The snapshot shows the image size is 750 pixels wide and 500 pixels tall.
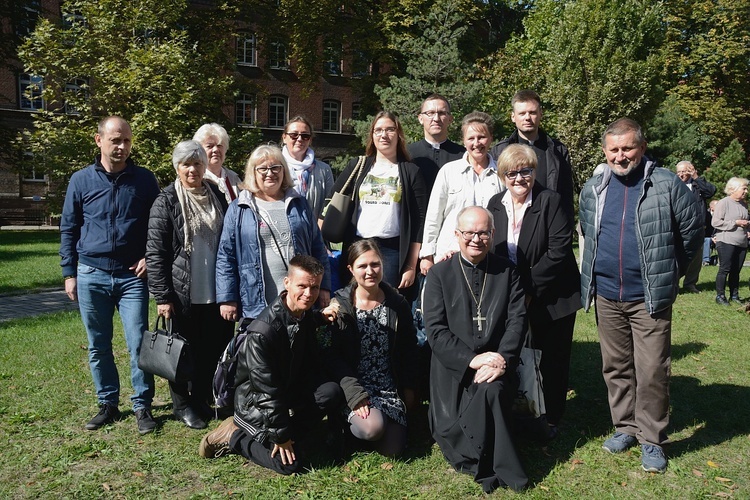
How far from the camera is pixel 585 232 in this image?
15.6 feet

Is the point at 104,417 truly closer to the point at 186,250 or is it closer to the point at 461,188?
the point at 186,250

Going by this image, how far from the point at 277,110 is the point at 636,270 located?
117ft

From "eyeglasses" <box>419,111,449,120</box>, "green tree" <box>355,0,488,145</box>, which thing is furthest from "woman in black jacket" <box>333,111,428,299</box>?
"green tree" <box>355,0,488,145</box>

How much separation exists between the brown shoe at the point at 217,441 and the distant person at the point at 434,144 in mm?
2586

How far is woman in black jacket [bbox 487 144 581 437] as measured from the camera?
462 centimetres

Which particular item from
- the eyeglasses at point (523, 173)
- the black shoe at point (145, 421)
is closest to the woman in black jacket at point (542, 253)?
the eyeglasses at point (523, 173)

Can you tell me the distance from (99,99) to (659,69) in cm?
1963

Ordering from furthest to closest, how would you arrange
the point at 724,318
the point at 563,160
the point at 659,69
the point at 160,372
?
the point at 659,69 < the point at 724,318 < the point at 563,160 < the point at 160,372

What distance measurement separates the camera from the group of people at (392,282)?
170 inches

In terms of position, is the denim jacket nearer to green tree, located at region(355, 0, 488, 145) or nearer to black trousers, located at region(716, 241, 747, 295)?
black trousers, located at region(716, 241, 747, 295)

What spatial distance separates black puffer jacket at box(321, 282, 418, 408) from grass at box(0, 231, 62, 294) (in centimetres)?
975

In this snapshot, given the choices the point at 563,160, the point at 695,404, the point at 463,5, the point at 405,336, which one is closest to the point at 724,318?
the point at 695,404

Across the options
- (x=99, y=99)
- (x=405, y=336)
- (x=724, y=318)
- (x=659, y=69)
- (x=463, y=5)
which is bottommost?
(x=724, y=318)

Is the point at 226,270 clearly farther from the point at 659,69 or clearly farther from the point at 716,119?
the point at 716,119
